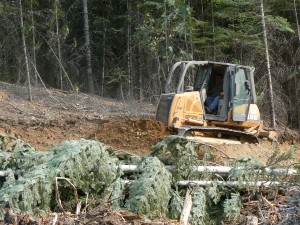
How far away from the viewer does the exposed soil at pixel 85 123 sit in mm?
12797

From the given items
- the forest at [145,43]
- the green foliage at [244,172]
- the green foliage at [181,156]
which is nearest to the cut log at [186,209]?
the green foliage at [181,156]

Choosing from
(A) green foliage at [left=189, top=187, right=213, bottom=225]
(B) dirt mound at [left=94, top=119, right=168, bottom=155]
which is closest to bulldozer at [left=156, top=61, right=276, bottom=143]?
(B) dirt mound at [left=94, top=119, right=168, bottom=155]

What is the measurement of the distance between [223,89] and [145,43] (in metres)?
11.5

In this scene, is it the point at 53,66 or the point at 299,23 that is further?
the point at 53,66

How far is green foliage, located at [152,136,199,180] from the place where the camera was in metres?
8.09

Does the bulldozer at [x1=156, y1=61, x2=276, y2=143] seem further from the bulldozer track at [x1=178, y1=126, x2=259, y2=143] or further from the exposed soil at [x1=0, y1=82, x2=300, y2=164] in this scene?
the exposed soil at [x1=0, y1=82, x2=300, y2=164]

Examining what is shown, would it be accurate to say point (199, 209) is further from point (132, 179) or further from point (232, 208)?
point (132, 179)

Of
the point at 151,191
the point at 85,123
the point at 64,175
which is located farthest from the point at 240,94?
the point at 64,175

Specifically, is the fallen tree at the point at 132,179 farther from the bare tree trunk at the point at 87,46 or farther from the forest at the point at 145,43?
the bare tree trunk at the point at 87,46

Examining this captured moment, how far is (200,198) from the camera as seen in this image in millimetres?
7652

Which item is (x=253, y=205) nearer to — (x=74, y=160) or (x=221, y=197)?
(x=221, y=197)

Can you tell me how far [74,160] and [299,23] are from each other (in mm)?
21251

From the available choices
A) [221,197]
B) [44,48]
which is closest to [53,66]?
[44,48]

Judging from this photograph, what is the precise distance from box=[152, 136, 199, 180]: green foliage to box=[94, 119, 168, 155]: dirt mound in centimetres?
394
